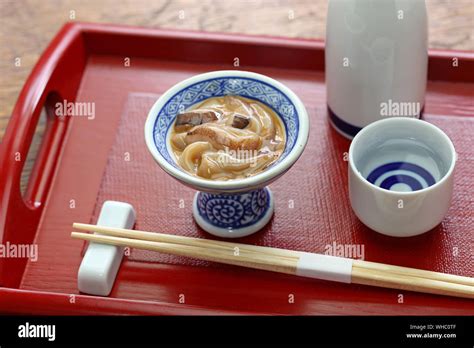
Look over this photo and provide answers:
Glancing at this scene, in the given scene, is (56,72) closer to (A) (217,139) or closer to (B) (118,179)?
(B) (118,179)

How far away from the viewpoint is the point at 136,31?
2.00 meters

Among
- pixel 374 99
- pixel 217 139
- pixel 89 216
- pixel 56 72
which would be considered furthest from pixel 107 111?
pixel 374 99

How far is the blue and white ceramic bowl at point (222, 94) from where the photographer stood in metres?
1.54

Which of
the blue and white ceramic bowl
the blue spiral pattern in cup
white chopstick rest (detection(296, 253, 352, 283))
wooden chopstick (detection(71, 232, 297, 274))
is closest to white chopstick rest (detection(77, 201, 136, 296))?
wooden chopstick (detection(71, 232, 297, 274))

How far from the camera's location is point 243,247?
A: 158cm

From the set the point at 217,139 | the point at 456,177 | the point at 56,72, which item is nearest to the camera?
the point at 217,139

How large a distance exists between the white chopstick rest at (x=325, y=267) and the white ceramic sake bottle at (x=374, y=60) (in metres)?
0.34

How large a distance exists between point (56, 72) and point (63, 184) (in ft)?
0.92

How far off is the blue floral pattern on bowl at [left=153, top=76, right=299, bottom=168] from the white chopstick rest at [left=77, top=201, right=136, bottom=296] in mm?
170

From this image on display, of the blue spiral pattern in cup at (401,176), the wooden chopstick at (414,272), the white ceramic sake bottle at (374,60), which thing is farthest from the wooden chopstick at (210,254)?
the white ceramic sake bottle at (374,60)

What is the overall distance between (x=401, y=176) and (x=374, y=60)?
0.75 ft

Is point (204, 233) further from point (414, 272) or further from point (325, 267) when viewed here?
point (414, 272)

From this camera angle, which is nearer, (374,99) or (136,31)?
(374,99)

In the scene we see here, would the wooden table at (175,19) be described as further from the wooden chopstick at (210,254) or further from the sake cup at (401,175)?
the wooden chopstick at (210,254)
